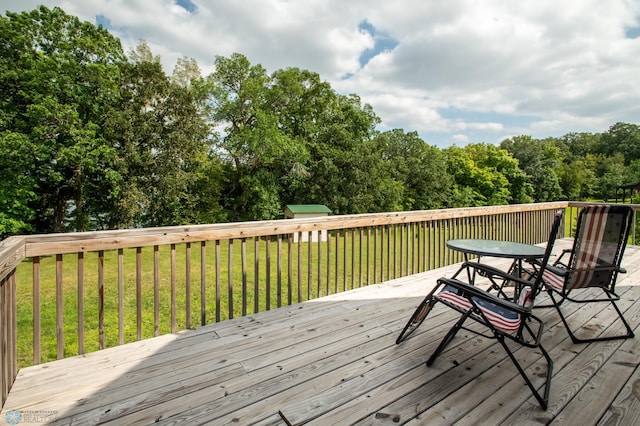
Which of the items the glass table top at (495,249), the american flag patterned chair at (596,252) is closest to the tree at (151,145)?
the glass table top at (495,249)

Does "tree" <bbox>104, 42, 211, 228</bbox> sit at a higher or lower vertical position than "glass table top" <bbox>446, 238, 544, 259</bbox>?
higher

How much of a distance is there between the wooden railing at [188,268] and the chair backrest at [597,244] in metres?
1.78

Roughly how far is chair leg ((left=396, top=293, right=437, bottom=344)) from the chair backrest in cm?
112

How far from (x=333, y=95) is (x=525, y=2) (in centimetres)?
1603

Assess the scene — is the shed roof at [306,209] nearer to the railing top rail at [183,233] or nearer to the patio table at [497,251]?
the railing top rail at [183,233]

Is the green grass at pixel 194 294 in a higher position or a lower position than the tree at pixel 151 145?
lower

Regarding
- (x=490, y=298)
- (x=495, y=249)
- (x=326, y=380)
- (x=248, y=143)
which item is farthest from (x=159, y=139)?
(x=490, y=298)

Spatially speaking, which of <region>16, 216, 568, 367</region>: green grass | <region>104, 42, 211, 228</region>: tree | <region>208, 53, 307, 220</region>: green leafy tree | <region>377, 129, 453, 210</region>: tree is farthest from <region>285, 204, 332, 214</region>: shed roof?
<region>377, 129, 453, 210</region>: tree

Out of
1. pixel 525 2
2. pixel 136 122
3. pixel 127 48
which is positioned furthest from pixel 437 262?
pixel 127 48

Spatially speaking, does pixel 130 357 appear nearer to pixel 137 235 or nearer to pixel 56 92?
pixel 137 235

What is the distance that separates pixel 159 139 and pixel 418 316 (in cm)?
1687

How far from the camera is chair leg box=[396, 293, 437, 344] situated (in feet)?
7.07

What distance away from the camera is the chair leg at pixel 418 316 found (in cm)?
216

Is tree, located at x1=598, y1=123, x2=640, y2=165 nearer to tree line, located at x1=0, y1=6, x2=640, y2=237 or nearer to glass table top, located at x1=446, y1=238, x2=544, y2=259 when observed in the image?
tree line, located at x1=0, y1=6, x2=640, y2=237
